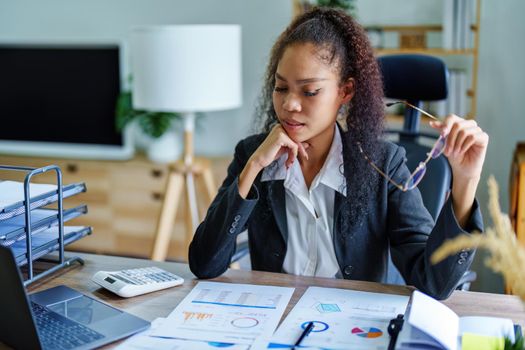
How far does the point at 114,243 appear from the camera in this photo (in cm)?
371

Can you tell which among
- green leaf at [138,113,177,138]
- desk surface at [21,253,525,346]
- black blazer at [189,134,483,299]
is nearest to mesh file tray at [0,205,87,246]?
desk surface at [21,253,525,346]

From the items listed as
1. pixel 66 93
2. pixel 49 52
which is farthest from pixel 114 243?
pixel 49 52

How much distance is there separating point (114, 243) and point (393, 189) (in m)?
2.38

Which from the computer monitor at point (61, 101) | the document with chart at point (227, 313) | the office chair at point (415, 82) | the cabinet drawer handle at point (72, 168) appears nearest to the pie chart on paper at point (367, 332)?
the document with chart at point (227, 313)

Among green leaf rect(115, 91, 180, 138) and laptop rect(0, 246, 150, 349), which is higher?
green leaf rect(115, 91, 180, 138)

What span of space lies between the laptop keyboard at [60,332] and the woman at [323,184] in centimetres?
34

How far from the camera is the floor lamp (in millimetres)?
2824

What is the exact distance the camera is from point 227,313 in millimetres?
1291

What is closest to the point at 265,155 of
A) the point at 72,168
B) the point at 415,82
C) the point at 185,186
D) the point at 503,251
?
the point at 415,82

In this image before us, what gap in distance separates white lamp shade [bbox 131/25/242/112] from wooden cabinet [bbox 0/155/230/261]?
0.66 m

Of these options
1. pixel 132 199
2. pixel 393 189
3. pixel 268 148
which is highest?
pixel 268 148

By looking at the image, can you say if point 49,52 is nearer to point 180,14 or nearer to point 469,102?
point 180,14

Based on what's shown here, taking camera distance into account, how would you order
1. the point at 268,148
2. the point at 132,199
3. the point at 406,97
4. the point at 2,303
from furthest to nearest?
the point at 132,199, the point at 406,97, the point at 268,148, the point at 2,303

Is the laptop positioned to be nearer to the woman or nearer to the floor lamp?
the woman
